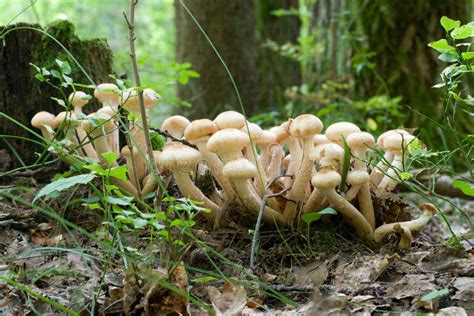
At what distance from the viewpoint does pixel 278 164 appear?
9.27ft

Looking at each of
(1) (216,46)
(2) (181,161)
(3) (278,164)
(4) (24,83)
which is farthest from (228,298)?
(1) (216,46)

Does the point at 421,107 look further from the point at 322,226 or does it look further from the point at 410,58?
the point at 322,226

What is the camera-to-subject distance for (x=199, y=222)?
2.81 meters

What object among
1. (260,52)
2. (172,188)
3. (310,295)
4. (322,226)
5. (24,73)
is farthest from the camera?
(260,52)

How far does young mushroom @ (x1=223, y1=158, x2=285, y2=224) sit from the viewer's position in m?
2.40

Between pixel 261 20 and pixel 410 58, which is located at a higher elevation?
pixel 261 20

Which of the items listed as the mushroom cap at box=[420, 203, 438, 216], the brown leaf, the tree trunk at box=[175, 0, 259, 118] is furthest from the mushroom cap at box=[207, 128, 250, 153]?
the tree trunk at box=[175, 0, 259, 118]

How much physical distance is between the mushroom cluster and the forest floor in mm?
140

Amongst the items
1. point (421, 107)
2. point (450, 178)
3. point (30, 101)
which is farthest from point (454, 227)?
point (30, 101)

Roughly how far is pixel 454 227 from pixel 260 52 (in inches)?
176

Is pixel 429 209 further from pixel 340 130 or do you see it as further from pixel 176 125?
pixel 176 125

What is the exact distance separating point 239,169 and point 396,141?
2.67 ft

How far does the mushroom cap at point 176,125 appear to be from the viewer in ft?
9.46

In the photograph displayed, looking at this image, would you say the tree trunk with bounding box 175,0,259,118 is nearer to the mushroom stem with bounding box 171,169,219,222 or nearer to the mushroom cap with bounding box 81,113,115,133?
the mushroom cap with bounding box 81,113,115,133
